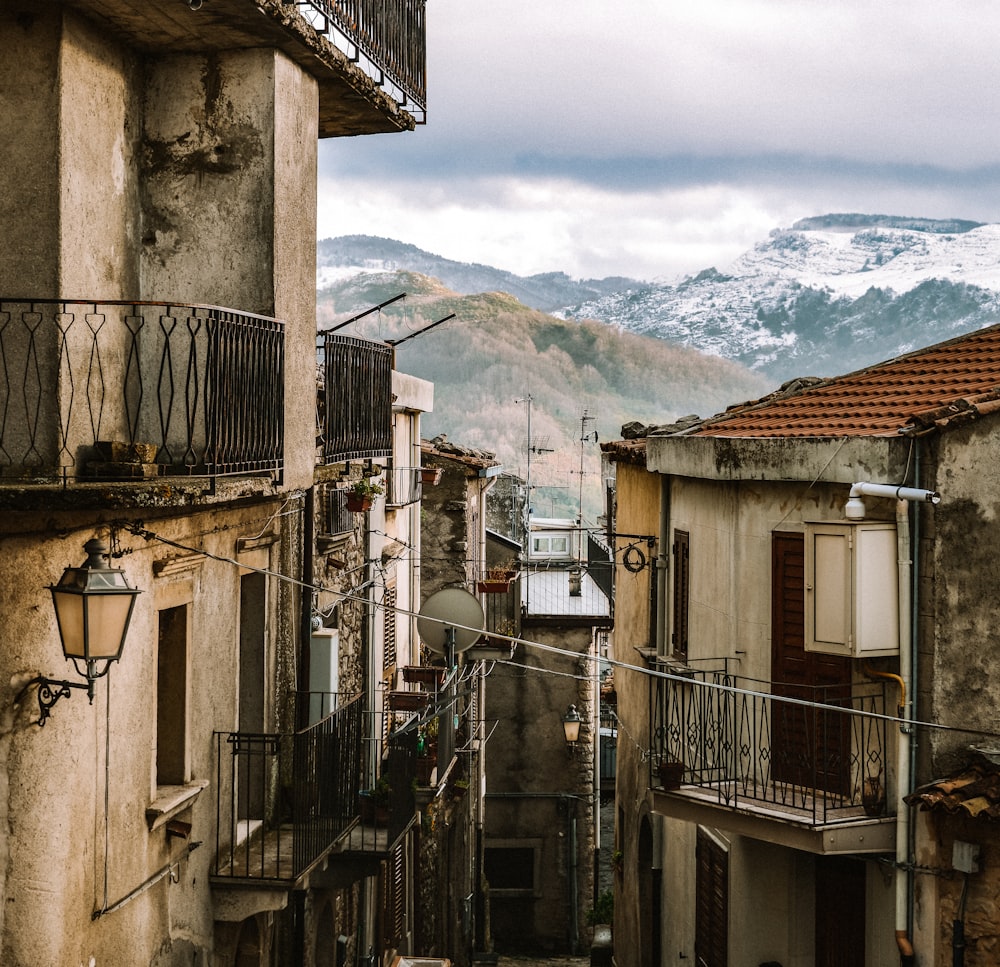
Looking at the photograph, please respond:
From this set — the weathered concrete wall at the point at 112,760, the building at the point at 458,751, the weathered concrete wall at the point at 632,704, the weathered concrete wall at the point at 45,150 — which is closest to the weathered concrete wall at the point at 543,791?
the building at the point at 458,751

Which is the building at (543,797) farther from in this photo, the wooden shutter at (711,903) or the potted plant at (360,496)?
the potted plant at (360,496)

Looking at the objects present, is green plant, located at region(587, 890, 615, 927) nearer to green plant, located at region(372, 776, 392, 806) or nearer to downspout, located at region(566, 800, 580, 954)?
downspout, located at region(566, 800, 580, 954)

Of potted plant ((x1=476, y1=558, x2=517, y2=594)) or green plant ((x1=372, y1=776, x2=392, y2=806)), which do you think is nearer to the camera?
green plant ((x1=372, y1=776, x2=392, y2=806))

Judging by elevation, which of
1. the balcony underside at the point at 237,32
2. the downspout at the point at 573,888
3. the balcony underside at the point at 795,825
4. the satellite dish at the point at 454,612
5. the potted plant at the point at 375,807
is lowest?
the downspout at the point at 573,888

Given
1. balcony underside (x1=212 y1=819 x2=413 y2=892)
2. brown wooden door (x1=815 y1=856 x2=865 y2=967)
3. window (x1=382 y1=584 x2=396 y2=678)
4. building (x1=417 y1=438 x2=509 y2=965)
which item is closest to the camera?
balcony underside (x1=212 y1=819 x2=413 y2=892)

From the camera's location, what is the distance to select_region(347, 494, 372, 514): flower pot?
14594 millimetres

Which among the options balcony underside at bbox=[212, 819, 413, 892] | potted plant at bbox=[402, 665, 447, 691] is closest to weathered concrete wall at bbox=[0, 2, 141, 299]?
balcony underside at bbox=[212, 819, 413, 892]

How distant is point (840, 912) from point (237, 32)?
31.6 feet

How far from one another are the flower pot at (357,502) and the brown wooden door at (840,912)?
243 inches

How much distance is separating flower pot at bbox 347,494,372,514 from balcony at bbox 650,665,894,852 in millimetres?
3924

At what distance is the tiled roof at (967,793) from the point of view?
1064 centimetres

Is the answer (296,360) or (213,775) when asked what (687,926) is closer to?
(213,775)

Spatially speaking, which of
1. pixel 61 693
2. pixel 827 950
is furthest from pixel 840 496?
pixel 61 693

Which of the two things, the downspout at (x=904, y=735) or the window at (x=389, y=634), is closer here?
the downspout at (x=904, y=735)
